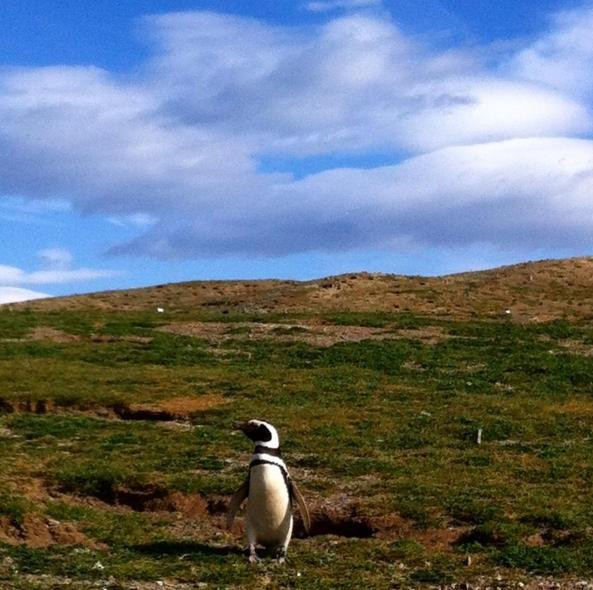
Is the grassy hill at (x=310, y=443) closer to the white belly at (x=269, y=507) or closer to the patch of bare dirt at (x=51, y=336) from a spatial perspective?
the patch of bare dirt at (x=51, y=336)

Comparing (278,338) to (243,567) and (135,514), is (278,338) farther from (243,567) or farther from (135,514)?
(243,567)

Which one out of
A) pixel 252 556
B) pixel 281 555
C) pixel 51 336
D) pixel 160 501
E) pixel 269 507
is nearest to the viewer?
pixel 252 556

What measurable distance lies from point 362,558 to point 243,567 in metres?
1.87

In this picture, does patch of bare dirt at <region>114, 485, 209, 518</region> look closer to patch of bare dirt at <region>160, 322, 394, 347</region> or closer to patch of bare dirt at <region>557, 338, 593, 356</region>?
patch of bare dirt at <region>160, 322, 394, 347</region>

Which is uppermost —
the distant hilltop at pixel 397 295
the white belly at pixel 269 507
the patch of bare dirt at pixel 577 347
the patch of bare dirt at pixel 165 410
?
the distant hilltop at pixel 397 295

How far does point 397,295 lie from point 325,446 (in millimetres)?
30278

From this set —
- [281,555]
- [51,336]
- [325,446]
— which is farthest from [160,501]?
[51,336]

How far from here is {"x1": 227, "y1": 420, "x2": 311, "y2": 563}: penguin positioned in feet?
50.3

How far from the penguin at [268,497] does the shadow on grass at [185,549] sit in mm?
469

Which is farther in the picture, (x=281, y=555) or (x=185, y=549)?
(x=185, y=549)

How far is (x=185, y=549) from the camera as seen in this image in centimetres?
1553

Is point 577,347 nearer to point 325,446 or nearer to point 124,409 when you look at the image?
point 124,409

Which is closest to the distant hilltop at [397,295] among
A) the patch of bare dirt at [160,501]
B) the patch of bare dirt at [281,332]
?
the patch of bare dirt at [281,332]

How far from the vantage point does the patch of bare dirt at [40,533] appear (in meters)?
16.0
